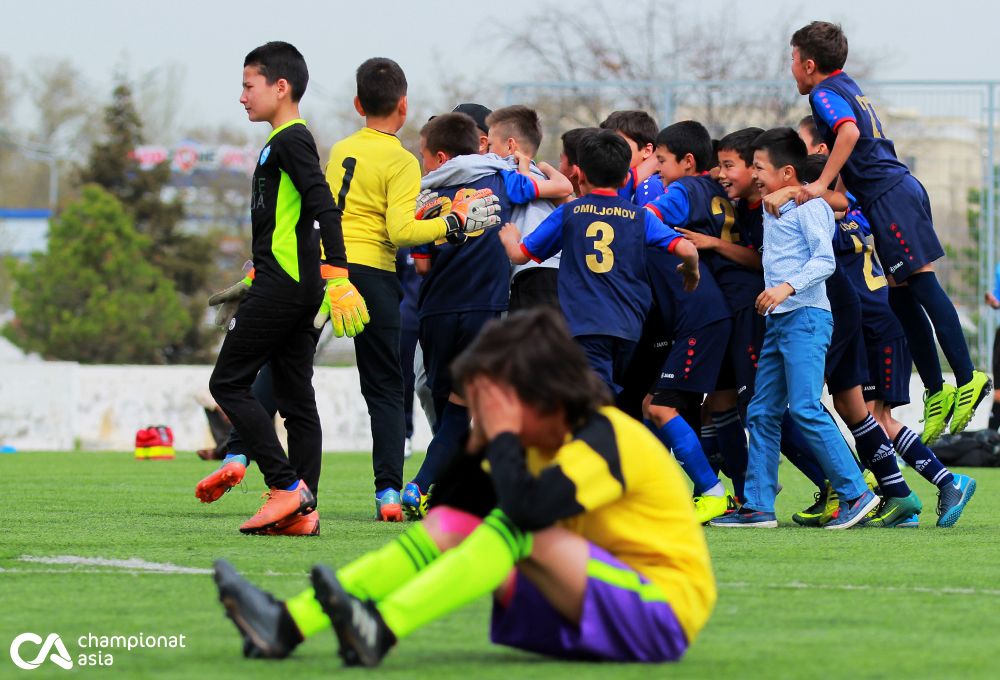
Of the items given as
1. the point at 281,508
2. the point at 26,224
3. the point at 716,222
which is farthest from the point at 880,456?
the point at 26,224

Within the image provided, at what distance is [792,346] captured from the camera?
23.3ft

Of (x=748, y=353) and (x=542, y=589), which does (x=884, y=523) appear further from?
(x=542, y=589)

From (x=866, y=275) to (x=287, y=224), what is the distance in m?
3.32

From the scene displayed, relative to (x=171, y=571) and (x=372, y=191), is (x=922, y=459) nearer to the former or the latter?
(x=372, y=191)

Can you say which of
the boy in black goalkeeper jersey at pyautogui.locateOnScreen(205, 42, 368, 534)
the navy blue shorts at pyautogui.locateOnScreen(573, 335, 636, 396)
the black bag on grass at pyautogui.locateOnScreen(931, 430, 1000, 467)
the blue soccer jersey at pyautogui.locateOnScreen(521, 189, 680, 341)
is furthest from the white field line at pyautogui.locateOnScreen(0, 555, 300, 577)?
the black bag on grass at pyautogui.locateOnScreen(931, 430, 1000, 467)

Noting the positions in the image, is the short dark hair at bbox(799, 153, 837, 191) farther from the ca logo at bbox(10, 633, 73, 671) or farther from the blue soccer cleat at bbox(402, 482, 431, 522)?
the ca logo at bbox(10, 633, 73, 671)

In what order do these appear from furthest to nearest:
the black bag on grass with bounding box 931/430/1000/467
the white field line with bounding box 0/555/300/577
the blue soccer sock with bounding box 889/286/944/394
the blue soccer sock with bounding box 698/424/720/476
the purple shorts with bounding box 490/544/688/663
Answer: the black bag on grass with bounding box 931/430/1000/467, the blue soccer sock with bounding box 698/424/720/476, the blue soccer sock with bounding box 889/286/944/394, the white field line with bounding box 0/555/300/577, the purple shorts with bounding box 490/544/688/663

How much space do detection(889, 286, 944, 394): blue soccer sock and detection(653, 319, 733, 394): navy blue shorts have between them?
3.37ft

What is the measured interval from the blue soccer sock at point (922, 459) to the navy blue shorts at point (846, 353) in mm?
500

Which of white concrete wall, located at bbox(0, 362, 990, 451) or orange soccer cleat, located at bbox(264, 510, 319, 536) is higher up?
orange soccer cleat, located at bbox(264, 510, 319, 536)

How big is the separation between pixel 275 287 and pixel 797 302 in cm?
235

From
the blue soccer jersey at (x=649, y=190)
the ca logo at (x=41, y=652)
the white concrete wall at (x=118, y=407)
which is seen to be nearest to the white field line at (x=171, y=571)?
the ca logo at (x=41, y=652)

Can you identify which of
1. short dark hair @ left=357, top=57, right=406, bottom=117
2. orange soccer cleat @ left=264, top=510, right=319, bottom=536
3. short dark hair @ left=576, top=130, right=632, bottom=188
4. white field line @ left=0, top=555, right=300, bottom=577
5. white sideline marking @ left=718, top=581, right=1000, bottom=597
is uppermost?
short dark hair @ left=357, top=57, right=406, bottom=117

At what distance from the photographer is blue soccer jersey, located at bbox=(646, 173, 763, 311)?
25.5ft
